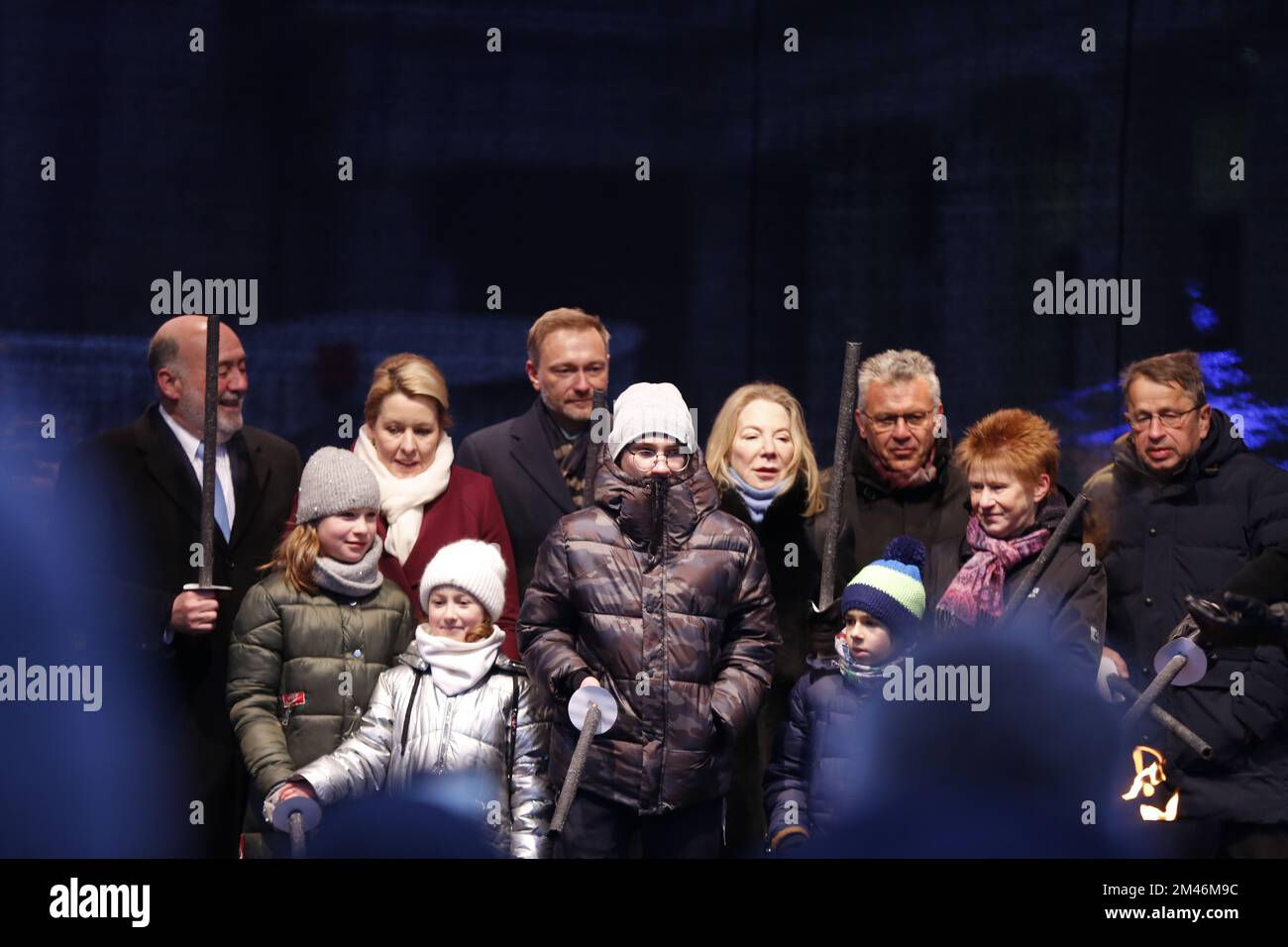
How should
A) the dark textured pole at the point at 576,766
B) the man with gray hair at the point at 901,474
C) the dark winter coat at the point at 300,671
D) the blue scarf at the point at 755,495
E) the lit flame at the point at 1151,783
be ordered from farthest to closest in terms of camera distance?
the man with gray hair at the point at 901,474 < the blue scarf at the point at 755,495 < the lit flame at the point at 1151,783 < the dark winter coat at the point at 300,671 < the dark textured pole at the point at 576,766

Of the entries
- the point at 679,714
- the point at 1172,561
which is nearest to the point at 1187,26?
the point at 1172,561

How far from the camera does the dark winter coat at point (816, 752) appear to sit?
21.7 feet

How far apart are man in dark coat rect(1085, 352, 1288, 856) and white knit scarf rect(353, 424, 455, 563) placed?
2.32m

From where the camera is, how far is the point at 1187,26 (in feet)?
28.1

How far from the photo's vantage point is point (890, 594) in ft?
22.1

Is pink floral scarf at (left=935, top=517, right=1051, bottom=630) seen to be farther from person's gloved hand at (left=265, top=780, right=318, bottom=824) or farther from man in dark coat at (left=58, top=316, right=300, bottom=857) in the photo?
man in dark coat at (left=58, top=316, right=300, bottom=857)

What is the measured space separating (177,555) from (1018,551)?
3016 mm

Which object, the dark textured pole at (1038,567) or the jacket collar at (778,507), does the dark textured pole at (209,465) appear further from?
the dark textured pole at (1038,567)

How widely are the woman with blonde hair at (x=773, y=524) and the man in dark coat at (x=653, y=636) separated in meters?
0.45

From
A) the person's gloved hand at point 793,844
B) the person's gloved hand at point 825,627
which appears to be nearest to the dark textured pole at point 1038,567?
the person's gloved hand at point 825,627

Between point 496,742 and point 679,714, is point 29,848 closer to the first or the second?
point 496,742

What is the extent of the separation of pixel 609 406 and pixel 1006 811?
9.57ft

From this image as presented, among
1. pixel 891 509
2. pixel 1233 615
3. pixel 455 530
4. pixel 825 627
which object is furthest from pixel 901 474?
pixel 455 530
